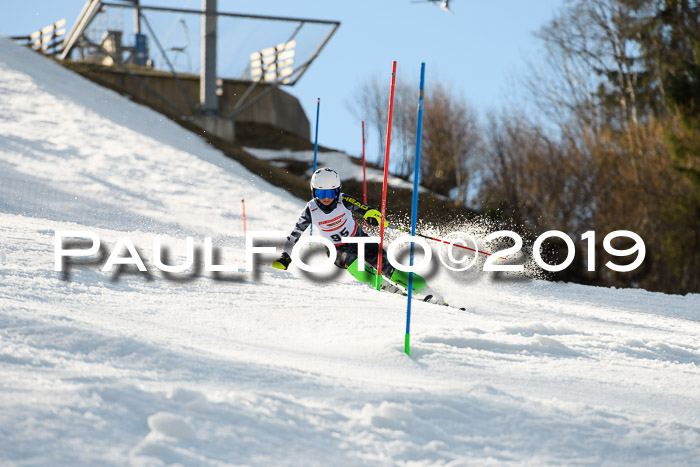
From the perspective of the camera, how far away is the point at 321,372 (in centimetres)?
385

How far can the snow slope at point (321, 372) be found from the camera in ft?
9.53

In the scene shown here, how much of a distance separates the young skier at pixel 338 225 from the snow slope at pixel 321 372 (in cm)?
30

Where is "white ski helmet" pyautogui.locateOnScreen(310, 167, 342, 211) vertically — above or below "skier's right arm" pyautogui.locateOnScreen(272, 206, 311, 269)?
above

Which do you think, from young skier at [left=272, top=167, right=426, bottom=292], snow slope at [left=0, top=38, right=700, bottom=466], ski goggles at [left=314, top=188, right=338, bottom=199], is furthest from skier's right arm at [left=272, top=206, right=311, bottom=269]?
snow slope at [left=0, top=38, right=700, bottom=466]

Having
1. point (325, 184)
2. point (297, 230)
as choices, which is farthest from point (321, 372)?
point (297, 230)

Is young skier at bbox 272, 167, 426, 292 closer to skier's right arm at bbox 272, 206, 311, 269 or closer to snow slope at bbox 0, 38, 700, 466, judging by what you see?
skier's right arm at bbox 272, 206, 311, 269

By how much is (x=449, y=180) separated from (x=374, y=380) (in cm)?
1969

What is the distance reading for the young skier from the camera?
695cm

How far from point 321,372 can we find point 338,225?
11.4 feet

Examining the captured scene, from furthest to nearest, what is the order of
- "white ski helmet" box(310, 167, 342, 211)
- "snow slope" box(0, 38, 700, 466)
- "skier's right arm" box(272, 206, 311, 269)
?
"skier's right arm" box(272, 206, 311, 269)
"white ski helmet" box(310, 167, 342, 211)
"snow slope" box(0, 38, 700, 466)

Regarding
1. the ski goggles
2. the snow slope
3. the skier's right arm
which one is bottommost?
the snow slope

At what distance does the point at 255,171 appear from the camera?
17.2m

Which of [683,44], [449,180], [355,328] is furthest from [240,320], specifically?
[683,44]

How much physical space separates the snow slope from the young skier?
0.30 metres
